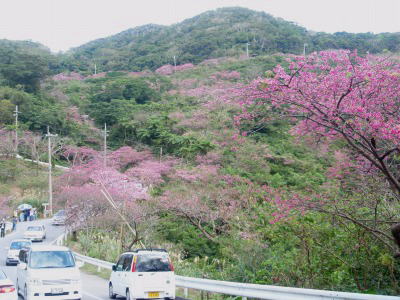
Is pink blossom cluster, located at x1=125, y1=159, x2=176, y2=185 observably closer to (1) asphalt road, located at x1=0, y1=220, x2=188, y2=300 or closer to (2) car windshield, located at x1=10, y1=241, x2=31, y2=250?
(1) asphalt road, located at x1=0, y1=220, x2=188, y2=300

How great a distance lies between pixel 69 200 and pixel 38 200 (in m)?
19.4

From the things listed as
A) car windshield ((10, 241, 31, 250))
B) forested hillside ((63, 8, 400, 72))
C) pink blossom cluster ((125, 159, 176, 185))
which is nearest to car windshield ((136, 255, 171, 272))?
car windshield ((10, 241, 31, 250))

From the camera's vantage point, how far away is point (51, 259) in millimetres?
12539

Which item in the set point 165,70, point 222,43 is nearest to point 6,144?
point 165,70

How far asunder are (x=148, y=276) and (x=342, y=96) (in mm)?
6817

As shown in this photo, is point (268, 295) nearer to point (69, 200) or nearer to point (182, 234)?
point (182, 234)

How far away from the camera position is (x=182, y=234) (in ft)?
79.4

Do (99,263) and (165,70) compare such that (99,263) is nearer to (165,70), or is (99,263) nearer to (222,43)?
(165,70)

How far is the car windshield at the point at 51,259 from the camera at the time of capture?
482 inches

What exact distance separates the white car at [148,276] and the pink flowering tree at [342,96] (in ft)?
17.1

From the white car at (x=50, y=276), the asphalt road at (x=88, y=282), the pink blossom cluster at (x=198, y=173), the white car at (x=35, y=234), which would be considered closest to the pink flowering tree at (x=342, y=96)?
the white car at (x=50, y=276)

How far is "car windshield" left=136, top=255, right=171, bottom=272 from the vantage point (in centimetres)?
1207

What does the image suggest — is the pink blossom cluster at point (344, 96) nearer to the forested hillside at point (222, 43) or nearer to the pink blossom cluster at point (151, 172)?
the pink blossom cluster at point (151, 172)

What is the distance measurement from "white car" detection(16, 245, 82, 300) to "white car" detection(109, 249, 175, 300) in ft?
4.24
